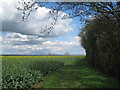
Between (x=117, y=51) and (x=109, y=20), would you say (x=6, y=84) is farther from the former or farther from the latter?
(x=117, y=51)

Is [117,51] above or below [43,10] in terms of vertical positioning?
below

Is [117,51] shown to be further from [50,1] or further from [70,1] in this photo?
[50,1]

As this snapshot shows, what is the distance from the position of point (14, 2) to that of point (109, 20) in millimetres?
3890

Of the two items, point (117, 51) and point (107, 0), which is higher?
point (107, 0)

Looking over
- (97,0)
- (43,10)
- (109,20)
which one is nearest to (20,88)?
(43,10)

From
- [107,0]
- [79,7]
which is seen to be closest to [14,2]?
[79,7]

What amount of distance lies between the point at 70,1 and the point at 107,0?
129 cm

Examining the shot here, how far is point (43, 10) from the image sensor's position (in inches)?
210

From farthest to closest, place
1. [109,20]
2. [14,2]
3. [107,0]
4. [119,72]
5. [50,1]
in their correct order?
[119,72] < [109,20] < [107,0] < [50,1] < [14,2]

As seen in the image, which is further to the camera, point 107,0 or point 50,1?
point 107,0

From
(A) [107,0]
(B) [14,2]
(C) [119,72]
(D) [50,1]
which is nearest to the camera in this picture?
(B) [14,2]

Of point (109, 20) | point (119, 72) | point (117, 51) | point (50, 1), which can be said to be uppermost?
point (50, 1)

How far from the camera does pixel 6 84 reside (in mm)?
5297

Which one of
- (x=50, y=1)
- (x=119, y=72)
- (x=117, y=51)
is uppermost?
(x=50, y=1)
